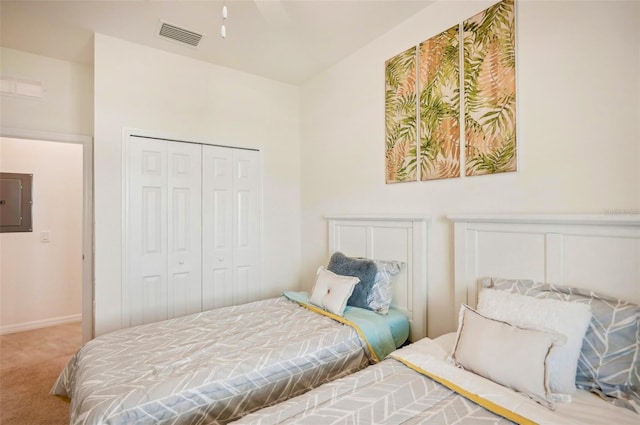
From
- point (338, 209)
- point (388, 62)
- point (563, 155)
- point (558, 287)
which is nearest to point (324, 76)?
point (388, 62)

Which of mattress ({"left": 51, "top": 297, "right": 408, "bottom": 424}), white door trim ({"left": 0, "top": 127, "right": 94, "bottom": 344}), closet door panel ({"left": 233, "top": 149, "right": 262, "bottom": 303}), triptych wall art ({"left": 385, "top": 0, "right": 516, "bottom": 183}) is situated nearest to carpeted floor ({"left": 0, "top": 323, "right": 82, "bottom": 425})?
Answer: white door trim ({"left": 0, "top": 127, "right": 94, "bottom": 344})

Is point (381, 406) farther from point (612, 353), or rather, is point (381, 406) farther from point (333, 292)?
point (333, 292)

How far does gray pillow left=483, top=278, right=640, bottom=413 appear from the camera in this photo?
120cm

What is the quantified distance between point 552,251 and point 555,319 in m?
0.41

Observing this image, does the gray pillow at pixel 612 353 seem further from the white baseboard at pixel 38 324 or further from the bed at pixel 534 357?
the white baseboard at pixel 38 324

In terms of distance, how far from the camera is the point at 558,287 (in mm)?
1525

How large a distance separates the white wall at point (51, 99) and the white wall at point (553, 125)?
282 centimetres

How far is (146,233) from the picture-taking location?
2.71 meters

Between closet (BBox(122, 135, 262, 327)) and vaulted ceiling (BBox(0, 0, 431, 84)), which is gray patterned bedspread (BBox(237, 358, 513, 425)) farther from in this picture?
vaulted ceiling (BBox(0, 0, 431, 84))

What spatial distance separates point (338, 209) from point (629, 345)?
2154mm

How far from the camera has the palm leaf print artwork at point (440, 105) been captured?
205 centimetres

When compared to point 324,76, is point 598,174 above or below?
below

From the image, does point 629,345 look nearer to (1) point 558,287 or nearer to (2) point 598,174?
(1) point 558,287

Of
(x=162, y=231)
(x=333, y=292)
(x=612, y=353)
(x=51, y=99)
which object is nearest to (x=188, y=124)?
(x=162, y=231)
